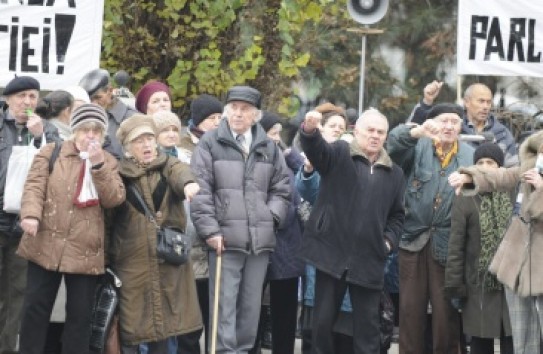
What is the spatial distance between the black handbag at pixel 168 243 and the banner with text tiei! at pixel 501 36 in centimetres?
461

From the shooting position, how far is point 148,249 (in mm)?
12219

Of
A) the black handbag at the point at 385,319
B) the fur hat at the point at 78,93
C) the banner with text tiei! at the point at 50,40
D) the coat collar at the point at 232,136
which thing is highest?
the banner with text tiei! at the point at 50,40

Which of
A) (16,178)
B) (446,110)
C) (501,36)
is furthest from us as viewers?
(501,36)

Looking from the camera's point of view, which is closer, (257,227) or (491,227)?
(257,227)

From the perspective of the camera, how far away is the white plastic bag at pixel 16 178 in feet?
40.9

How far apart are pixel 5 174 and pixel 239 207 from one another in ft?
5.60

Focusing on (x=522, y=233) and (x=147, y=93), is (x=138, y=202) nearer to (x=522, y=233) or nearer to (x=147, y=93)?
(x=147, y=93)

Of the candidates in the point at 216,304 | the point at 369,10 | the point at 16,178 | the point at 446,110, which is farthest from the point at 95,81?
the point at 369,10

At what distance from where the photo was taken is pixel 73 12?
1409 cm

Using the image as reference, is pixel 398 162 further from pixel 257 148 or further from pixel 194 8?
pixel 194 8

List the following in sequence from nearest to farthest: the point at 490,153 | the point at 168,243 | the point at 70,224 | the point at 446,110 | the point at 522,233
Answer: the point at 70,224, the point at 168,243, the point at 522,233, the point at 490,153, the point at 446,110

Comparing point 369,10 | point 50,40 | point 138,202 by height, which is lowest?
point 138,202

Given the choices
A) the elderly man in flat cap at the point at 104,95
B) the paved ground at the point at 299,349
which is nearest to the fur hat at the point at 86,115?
the elderly man in flat cap at the point at 104,95

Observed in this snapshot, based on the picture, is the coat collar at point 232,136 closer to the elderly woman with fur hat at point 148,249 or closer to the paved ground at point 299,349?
the elderly woman with fur hat at point 148,249
